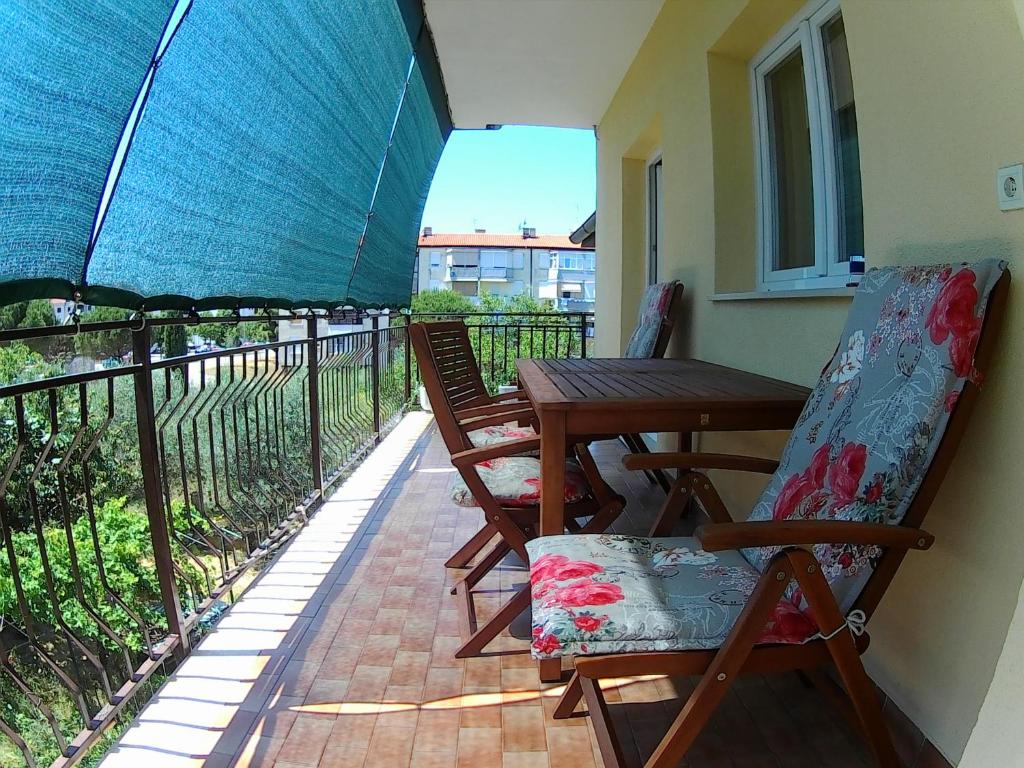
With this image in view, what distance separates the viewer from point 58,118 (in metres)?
1.28

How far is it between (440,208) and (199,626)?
4692cm

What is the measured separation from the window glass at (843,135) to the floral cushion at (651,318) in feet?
3.62

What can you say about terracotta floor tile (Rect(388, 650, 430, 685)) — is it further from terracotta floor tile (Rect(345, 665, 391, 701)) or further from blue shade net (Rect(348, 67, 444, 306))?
blue shade net (Rect(348, 67, 444, 306))

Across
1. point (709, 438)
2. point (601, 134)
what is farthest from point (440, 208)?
point (709, 438)

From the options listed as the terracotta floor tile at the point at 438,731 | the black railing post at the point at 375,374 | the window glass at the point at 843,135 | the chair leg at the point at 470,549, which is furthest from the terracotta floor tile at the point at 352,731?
the black railing post at the point at 375,374

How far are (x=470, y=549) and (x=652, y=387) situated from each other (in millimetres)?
951

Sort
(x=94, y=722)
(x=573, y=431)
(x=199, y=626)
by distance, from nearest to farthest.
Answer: (x=94, y=722) → (x=573, y=431) → (x=199, y=626)

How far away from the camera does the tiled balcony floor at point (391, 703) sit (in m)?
1.57

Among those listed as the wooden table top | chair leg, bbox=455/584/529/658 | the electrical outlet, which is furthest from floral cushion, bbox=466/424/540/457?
the electrical outlet

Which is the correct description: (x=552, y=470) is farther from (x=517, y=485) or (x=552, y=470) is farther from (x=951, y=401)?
(x=951, y=401)

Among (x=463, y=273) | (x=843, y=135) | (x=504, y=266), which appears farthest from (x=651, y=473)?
(x=504, y=266)

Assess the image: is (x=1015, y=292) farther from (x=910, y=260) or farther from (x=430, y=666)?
(x=430, y=666)

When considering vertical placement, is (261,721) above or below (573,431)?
below

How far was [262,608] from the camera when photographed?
2369 mm
